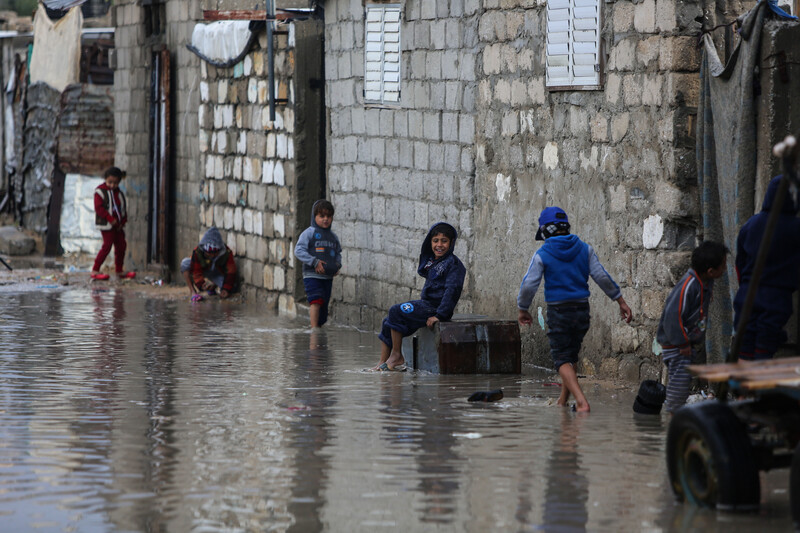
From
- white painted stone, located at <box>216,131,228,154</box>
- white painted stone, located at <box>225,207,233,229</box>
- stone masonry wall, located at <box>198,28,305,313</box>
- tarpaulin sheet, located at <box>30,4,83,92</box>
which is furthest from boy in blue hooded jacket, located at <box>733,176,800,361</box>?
tarpaulin sheet, located at <box>30,4,83,92</box>

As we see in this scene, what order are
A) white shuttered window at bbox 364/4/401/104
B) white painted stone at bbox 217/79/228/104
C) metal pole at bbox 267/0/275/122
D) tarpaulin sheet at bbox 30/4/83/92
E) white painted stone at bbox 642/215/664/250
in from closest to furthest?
white painted stone at bbox 642/215/664/250 < white shuttered window at bbox 364/4/401/104 < metal pole at bbox 267/0/275/122 < white painted stone at bbox 217/79/228/104 < tarpaulin sheet at bbox 30/4/83/92

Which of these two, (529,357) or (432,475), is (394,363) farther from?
(432,475)

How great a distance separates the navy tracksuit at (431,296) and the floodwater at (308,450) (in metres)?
0.40

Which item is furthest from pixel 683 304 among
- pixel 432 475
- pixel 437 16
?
pixel 437 16

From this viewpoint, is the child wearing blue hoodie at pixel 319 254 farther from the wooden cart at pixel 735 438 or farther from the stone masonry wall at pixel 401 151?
the wooden cart at pixel 735 438

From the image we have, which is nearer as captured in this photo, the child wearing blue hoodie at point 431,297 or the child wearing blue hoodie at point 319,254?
the child wearing blue hoodie at point 431,297

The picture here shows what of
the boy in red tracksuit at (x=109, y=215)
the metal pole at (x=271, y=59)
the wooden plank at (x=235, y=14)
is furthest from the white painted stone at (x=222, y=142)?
the wooden plank at (x=235, y=14)

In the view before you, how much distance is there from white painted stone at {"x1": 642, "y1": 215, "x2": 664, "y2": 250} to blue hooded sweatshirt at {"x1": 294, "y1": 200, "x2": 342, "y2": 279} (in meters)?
4.58

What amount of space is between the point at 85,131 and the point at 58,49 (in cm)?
144

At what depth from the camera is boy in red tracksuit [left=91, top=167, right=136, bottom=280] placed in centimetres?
1875

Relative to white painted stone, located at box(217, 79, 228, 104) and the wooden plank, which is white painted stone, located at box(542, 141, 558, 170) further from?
white painted stone, located at box(217, 79, 228, 104)

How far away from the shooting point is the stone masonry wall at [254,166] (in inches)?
596

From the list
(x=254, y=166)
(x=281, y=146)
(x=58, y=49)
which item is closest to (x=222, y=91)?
(x=254, y=166)

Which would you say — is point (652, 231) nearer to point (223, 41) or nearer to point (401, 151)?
point (401, 151)
